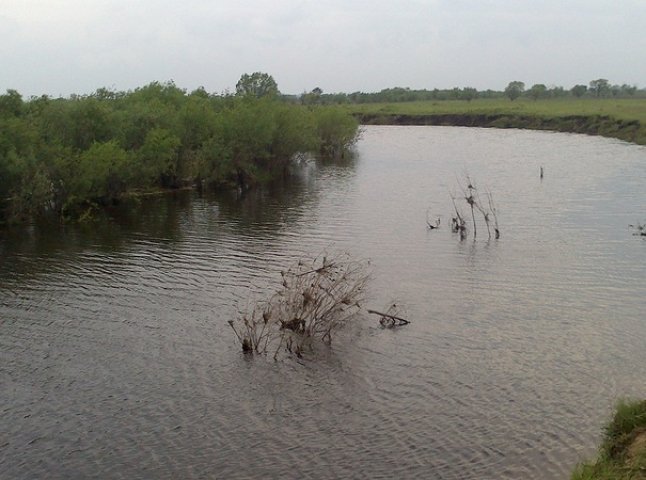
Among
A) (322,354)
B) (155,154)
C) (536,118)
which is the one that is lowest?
(322,354)

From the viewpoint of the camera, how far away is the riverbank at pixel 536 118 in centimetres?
10188

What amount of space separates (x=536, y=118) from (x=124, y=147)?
90266 mm

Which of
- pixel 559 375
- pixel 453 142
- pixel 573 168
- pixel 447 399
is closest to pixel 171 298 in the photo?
pixel 447 399

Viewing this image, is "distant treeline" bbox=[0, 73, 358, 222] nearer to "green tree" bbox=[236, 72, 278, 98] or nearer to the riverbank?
"green tree" bbox=[236, 72, 278, 98]

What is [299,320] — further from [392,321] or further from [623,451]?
[623,451]

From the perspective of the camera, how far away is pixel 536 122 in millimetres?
124625

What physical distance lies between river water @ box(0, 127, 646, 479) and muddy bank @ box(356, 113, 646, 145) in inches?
2352

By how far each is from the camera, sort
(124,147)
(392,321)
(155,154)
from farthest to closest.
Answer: (124,147)
(155,154)
(392,321)

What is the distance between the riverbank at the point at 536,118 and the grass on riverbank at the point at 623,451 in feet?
271

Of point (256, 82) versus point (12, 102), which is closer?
point (12, 102)

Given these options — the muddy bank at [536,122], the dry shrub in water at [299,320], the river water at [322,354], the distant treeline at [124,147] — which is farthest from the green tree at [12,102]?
the muddy bank at [536,122]

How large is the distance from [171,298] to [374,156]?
58752mm

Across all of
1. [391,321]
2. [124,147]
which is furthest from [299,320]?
[124,147]

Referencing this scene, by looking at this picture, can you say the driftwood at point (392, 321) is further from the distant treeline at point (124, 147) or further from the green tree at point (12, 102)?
the green tree at point (12, 102)
